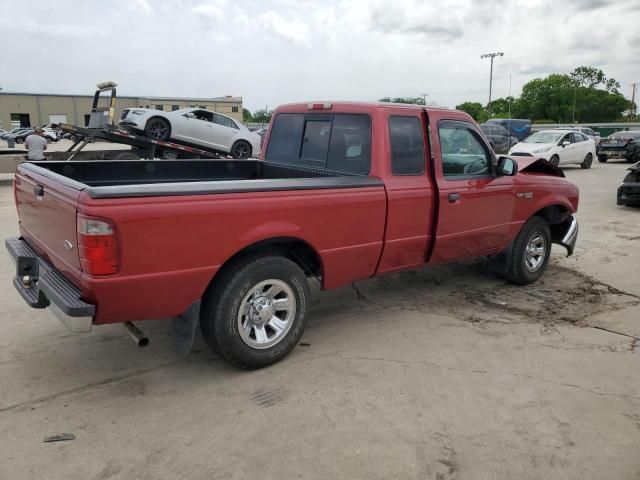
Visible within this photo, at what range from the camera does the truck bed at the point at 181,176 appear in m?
3.26

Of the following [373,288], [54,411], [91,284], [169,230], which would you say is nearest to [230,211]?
[169,230]

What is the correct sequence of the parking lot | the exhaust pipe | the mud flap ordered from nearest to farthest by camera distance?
the parking lot
the exhaust pipe
the mud flap

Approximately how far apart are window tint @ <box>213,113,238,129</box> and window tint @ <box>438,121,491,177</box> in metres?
13.1

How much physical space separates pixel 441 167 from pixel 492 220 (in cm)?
99

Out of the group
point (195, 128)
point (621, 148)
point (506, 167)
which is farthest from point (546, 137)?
point (506, 167)

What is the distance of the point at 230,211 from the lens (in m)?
3.48

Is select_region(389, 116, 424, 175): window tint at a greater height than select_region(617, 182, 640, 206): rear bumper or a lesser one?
greater

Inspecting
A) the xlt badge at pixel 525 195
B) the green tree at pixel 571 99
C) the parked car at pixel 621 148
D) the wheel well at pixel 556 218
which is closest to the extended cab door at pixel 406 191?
the xlt badge at pixel 525 195

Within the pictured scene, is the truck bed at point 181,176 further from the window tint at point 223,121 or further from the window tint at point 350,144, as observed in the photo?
the window tint at point 223,121

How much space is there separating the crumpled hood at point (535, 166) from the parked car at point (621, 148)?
71.1 feet

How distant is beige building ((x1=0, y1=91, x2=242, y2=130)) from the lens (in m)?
76.8

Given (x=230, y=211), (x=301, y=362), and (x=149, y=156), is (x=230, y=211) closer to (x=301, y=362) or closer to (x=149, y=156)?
(x=301, y=362)

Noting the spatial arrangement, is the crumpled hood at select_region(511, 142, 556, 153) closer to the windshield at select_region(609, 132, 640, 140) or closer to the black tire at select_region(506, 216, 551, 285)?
the windshield at select_region(609, 132, 640, 140)

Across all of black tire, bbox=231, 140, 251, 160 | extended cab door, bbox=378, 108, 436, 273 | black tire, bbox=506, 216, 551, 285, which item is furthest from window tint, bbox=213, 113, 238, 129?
extended cab door, bbox=378, 108, 436, 273
